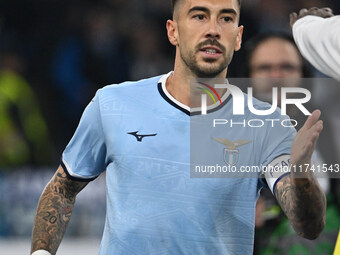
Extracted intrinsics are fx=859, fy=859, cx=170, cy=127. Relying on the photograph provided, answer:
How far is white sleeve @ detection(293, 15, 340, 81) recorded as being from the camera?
352 cm

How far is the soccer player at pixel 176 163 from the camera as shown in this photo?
3729mm

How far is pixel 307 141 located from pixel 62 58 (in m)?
7.38

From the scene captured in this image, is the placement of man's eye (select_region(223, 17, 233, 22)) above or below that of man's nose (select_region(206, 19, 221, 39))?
above

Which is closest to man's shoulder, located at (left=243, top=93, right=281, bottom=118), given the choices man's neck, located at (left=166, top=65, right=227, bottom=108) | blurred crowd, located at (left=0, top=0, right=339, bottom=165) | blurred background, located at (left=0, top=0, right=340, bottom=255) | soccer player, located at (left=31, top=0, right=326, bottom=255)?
soccer player, located at (left=31, top=0, right=326, bottom=255)

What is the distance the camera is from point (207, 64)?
153 inches

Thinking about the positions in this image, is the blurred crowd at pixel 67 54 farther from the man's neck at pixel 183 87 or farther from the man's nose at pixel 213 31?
the man's nose at pixel 213 31

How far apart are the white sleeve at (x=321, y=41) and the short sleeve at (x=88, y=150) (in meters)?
1.01

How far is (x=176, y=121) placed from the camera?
3912mm

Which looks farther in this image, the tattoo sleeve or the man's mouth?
the man's mouth

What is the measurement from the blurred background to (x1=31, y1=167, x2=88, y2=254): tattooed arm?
4842mm

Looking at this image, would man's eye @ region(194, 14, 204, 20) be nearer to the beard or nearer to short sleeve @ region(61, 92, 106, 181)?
the beard

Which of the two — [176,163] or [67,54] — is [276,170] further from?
[67,54]

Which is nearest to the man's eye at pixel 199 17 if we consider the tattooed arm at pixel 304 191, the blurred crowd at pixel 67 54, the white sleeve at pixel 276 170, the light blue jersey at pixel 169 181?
the light blue jersey at pixel 169 181

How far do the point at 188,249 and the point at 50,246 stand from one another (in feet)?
2.19
